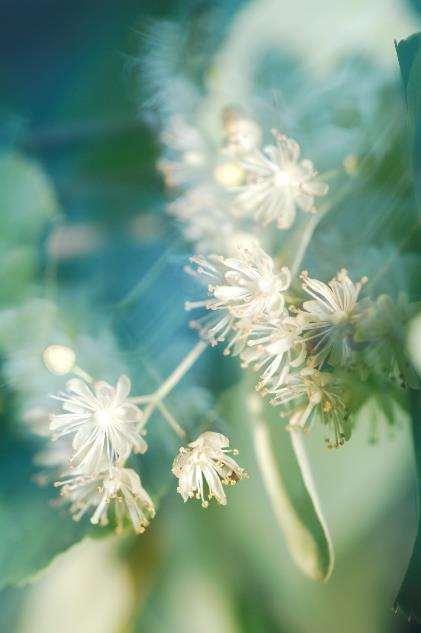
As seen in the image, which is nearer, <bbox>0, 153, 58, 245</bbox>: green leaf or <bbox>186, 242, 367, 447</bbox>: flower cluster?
<bbox>186, 242, 367, 447</bbox>: flower cluster

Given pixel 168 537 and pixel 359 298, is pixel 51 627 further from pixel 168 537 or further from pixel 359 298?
pixel 359 298

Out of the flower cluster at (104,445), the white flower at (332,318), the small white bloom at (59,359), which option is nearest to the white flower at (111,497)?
the flower cluster at (104,445)

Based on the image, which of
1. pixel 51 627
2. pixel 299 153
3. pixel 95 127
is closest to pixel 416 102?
pixel 299 153

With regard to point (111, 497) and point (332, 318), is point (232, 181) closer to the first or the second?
point (332, 318)

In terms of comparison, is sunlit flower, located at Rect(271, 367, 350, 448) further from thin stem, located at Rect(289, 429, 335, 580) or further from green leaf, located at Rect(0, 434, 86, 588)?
green leaf, located at Rect(0, 434, 86, 588)

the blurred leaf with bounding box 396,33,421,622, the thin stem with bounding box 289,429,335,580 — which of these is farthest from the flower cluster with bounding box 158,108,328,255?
the thin stem with bounding box 289,429,335,580

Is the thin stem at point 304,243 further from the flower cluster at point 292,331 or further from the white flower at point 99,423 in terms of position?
the white flower at point 99,423
